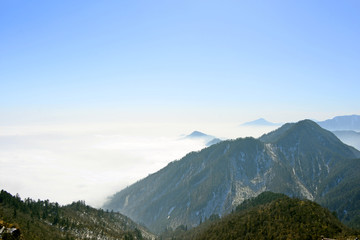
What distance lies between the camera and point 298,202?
543ft

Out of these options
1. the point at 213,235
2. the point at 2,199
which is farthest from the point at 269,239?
the point at 2,199

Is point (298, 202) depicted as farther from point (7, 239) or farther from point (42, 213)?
point (42, 213)

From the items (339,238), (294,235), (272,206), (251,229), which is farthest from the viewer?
(272,206)

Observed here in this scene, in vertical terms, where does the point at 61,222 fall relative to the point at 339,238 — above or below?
above

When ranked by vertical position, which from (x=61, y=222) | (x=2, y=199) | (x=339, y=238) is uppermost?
(x=2, y=199)

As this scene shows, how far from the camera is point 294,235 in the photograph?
129750 millimetres

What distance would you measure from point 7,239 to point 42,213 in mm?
120323

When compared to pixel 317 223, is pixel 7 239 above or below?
above

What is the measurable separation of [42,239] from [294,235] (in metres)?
134

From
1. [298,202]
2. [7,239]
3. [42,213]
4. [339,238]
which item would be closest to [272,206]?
[298,202]

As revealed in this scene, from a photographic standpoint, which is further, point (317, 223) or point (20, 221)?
point (20, 221)

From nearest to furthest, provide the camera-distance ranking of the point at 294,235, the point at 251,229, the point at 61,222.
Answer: the point at 294,235 → the point at 251,229 → the point at 61,222

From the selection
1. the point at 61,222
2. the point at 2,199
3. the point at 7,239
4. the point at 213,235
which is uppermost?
the point at 2,199

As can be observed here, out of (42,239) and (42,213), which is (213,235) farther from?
(42,213)
